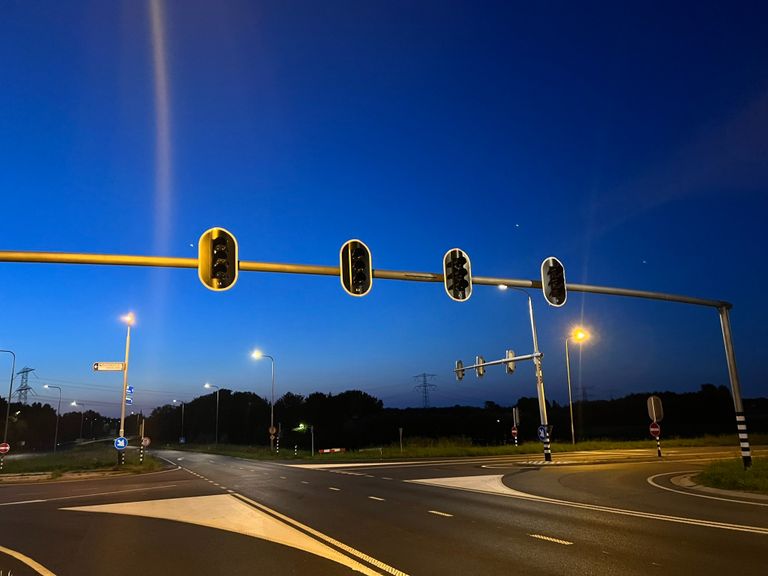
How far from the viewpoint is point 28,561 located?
839 centimetres

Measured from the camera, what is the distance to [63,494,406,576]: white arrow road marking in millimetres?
8586

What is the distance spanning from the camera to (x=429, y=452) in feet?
136

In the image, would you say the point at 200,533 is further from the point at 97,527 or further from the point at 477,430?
the point at 477,430

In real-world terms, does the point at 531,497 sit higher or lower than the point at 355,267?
lower

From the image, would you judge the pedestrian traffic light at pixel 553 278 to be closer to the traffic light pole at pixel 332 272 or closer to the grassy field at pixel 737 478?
the traffic light pole at pixel 332 272

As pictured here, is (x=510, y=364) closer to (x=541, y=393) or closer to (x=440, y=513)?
(x=541, y=393)

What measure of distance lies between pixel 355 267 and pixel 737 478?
42.1 feet

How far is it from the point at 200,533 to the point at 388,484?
10.1m

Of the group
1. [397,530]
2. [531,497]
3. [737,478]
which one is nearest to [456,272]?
[397,530]

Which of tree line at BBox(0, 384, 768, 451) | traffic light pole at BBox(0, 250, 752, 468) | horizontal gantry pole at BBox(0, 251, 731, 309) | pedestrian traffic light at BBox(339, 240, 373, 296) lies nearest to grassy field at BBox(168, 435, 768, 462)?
traffic light pole at BBox(0, 250, 752, 468)

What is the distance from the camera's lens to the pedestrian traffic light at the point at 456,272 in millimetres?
13062

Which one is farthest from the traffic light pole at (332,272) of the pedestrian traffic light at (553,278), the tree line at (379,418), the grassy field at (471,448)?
the tree line at (379,418)

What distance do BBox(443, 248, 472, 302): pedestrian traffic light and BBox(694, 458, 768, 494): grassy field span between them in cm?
966

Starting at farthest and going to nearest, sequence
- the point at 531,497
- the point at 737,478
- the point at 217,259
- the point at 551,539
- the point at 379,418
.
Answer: the point at 379,418, the point at 737,478, the point at 531,497, the point at 217,259, the point at 551,539
